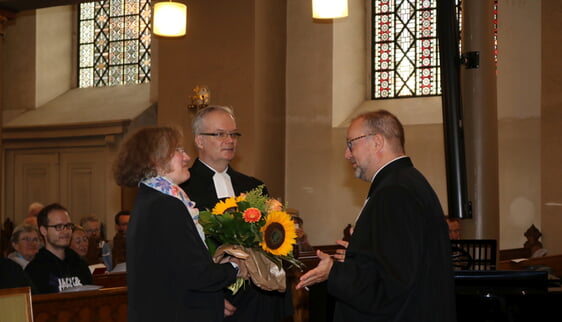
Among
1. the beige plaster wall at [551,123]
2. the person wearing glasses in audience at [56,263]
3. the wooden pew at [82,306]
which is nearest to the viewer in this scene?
the wooden pew at [82,306]

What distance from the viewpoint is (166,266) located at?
3178 millimetres

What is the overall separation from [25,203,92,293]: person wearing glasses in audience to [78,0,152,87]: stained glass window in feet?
27.9

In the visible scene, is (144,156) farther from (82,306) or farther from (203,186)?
(82,306)

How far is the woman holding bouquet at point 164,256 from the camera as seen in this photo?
3.18m

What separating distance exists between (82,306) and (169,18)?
5123 mm

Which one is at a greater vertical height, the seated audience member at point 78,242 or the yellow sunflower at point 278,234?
the yellow sunflower at point 278,234

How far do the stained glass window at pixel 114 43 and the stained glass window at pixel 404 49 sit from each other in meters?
4.05

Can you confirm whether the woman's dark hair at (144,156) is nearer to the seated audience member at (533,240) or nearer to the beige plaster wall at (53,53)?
the seated audience member at (533,240)

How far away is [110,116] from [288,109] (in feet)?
9.88

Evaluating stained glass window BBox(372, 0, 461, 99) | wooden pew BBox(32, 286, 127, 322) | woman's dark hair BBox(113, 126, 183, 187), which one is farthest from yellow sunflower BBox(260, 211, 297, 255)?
stained glass window BBox(372, 0, 461, 99)

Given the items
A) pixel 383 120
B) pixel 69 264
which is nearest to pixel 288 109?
pixel 69 264

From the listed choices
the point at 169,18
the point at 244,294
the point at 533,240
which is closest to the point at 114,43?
the point at 169,18

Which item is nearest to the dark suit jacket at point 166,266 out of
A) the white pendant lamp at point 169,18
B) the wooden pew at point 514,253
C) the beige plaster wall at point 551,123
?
the white pendant lamp at point 169,18

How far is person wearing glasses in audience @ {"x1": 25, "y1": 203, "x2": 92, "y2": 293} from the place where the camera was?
5.43 metres
